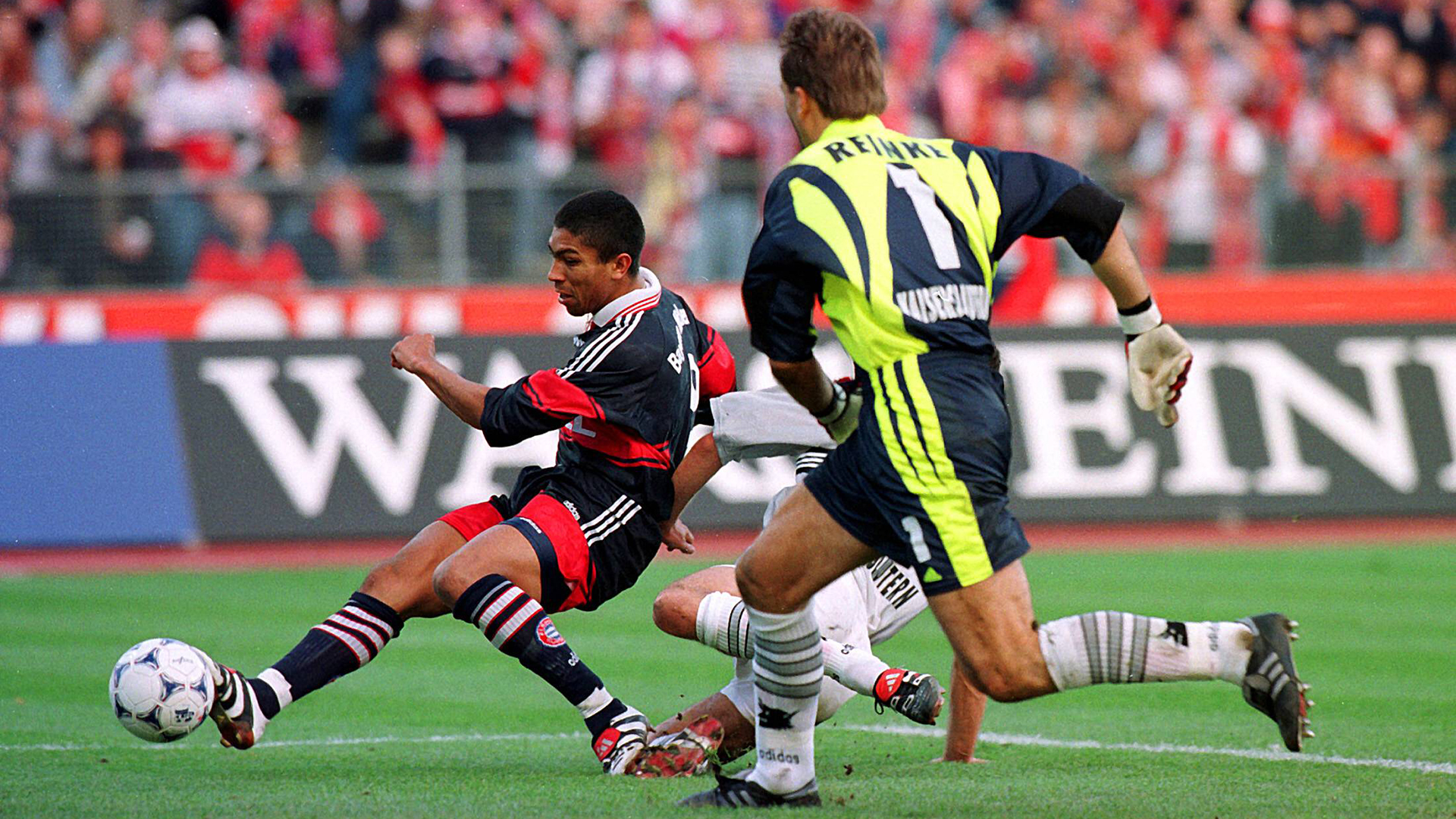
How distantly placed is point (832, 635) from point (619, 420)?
40.6 inches

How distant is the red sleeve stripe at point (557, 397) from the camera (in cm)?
603

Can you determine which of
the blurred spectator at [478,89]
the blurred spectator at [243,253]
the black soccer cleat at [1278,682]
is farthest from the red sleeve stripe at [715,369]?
the blurred spectator at [478,89]

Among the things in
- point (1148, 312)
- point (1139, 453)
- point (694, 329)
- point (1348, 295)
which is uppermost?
point (1148, 312)

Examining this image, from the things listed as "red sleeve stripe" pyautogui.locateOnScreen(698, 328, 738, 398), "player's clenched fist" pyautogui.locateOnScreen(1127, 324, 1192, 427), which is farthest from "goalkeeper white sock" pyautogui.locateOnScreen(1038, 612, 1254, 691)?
"red sleeve stripe" pyautogui.locateOnScreen(698, 328, 738, 398)

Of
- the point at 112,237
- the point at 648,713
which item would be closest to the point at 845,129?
the point at 648,713

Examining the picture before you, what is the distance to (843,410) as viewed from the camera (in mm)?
5027

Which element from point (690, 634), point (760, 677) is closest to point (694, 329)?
point (690, 634)

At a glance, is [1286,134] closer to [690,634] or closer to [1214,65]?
[1214,65]

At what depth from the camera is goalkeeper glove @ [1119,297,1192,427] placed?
5.06 metres

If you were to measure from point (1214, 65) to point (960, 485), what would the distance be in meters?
13.9

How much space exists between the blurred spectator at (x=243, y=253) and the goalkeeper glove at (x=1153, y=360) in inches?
397

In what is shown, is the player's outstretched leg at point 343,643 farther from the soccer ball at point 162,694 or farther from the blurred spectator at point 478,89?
the blurred spectator at point 478,89

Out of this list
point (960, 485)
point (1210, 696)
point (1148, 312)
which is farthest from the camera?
point (1210, 696)

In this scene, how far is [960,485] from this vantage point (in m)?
4.75
